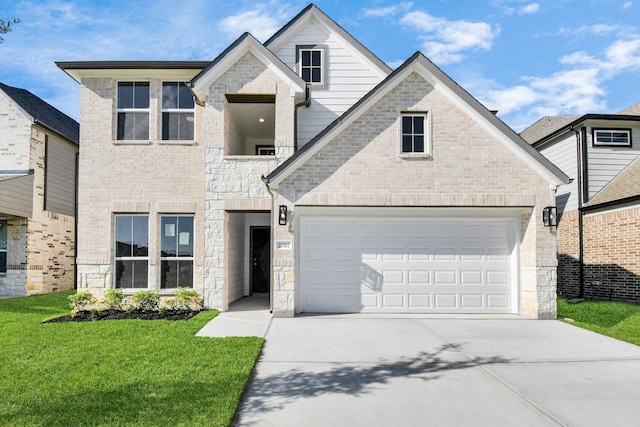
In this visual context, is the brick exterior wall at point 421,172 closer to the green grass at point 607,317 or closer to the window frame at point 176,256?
the green grass at point 607,317

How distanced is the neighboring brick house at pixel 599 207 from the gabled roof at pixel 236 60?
392 inches

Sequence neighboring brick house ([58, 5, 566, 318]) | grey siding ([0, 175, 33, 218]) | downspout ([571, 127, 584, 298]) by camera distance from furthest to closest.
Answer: downspout ([571, 127, 584, 298]) → grey siding ([0, 175, 33, 218]) → neighboring brick house ([58, 5, 566, 318])

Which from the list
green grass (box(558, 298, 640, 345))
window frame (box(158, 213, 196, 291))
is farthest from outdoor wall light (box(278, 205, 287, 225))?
green grass (box(558, 298, 640, 345))

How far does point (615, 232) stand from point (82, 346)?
14718 mm

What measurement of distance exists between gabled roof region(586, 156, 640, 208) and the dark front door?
10921mm

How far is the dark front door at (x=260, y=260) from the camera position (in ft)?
49.0

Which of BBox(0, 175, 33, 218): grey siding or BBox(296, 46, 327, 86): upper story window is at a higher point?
BBox(296, 46, 327, 86): upper story window

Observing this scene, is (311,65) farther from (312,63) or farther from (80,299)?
(80,299)

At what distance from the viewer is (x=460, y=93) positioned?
10305 mm

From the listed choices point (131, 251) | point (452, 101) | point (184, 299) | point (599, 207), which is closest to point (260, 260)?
point (184, 299)

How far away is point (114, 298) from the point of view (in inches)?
435

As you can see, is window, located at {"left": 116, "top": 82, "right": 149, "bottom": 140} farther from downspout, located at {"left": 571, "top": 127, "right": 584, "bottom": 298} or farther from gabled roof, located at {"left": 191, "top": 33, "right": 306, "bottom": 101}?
downspout, located at {"left": 571, "top": 127, "right": 584, "bottom": 298}

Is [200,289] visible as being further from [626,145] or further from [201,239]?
[626,145]

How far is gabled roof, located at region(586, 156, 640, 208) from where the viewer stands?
43.3 feet
